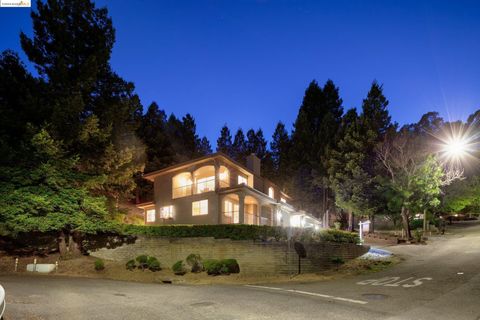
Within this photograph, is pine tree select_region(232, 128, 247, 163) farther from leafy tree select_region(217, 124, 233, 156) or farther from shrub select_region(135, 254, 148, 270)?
shrub select_region(135, 254, 148, 270)

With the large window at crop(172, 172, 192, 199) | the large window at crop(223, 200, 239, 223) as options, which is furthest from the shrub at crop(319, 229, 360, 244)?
the large window at crop(172, 172, 192, 199)

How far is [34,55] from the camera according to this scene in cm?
2600

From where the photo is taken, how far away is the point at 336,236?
25.4m

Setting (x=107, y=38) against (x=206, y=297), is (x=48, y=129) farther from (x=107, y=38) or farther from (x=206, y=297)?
(x=206, y=297)

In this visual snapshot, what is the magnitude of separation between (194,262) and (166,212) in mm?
11915

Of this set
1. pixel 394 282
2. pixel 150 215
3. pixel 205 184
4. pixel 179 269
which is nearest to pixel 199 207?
pixel 205 184

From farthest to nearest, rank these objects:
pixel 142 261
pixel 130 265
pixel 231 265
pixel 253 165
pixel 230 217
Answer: pixel 253 165, pixel 230 217, pixel 130 265, pixel 142 261, pixel 231 265

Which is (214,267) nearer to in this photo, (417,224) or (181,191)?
(181,191)

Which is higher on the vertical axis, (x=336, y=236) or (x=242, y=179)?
(x=242, y=179)

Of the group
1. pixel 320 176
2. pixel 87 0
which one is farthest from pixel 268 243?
pixel 320 176

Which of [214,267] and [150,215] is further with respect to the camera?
[150,215]

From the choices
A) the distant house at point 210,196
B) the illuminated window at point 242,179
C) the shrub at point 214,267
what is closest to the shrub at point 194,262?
the shrub at point 214,267

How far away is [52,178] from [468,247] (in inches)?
1145

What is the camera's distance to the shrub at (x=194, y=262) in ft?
70.7
